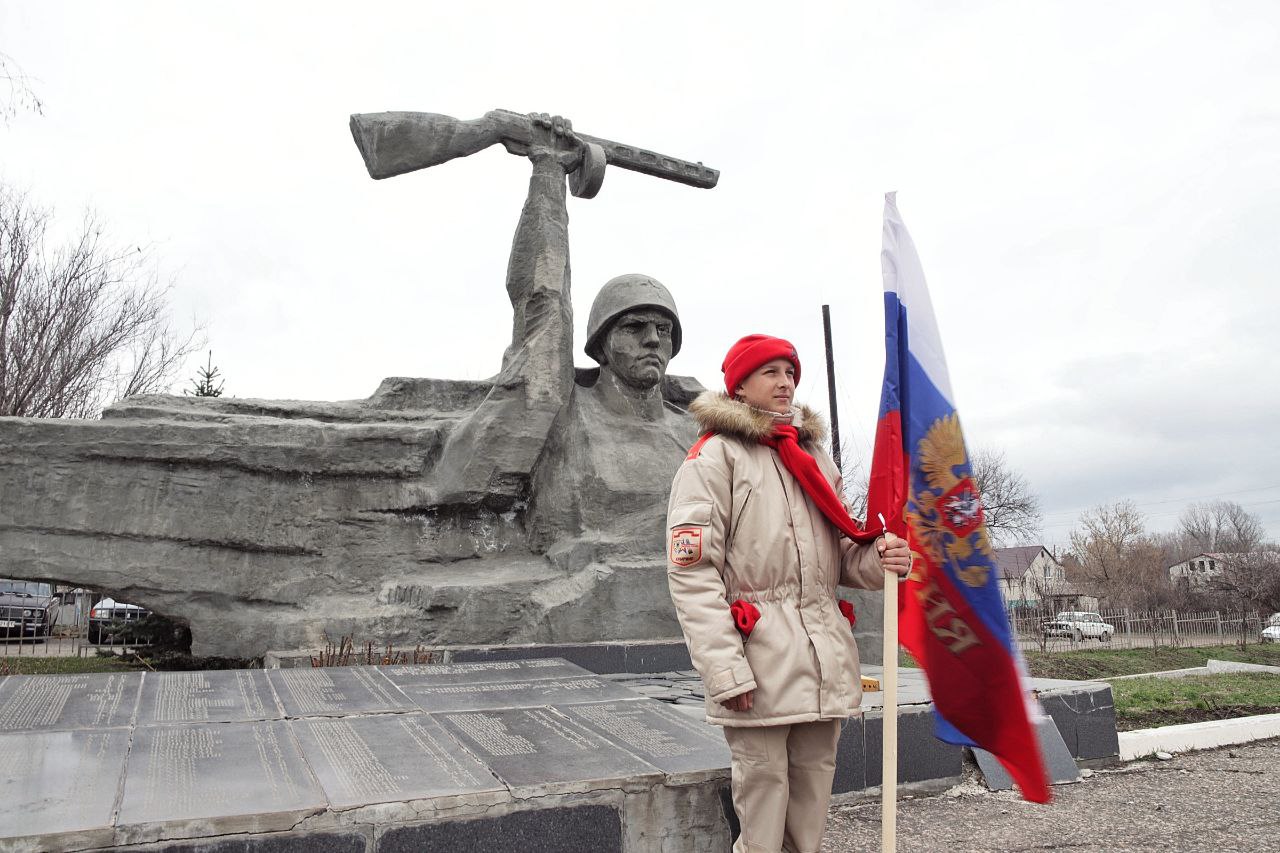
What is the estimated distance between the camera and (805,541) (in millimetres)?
2355

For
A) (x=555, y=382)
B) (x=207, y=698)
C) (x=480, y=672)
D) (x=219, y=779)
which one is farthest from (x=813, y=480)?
(x=555, y=382)

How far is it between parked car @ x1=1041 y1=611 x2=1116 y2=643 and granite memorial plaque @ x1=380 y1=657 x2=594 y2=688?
17.8 meters

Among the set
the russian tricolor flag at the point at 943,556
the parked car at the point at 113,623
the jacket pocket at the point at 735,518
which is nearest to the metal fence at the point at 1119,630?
the parked car at the point at 113,623

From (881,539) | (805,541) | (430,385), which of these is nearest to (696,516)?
(805,541)

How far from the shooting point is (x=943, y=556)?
2.49 metres

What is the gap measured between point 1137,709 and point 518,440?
588 cm

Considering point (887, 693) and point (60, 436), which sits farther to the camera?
point (60, 436)

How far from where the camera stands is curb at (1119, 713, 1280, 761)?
5.30m

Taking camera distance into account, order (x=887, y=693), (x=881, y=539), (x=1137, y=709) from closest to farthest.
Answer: (x=887, y=693) < (x=881, y=539) < (x=1137, y=709)

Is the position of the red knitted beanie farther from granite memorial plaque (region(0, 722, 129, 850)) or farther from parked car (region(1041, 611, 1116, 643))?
parked car (region(1041, 611, 1116, 643))

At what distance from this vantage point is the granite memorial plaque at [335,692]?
135 inches

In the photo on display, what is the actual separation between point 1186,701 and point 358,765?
7982mm

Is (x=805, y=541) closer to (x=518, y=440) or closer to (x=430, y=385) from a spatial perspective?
(x=518, y=440)

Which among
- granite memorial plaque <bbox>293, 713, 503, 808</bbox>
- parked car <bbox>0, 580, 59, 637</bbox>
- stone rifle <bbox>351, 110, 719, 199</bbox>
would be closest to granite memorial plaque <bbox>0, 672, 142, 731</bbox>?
granite memorial plaque <bbox>293, 713, 503, 808</bbox>
